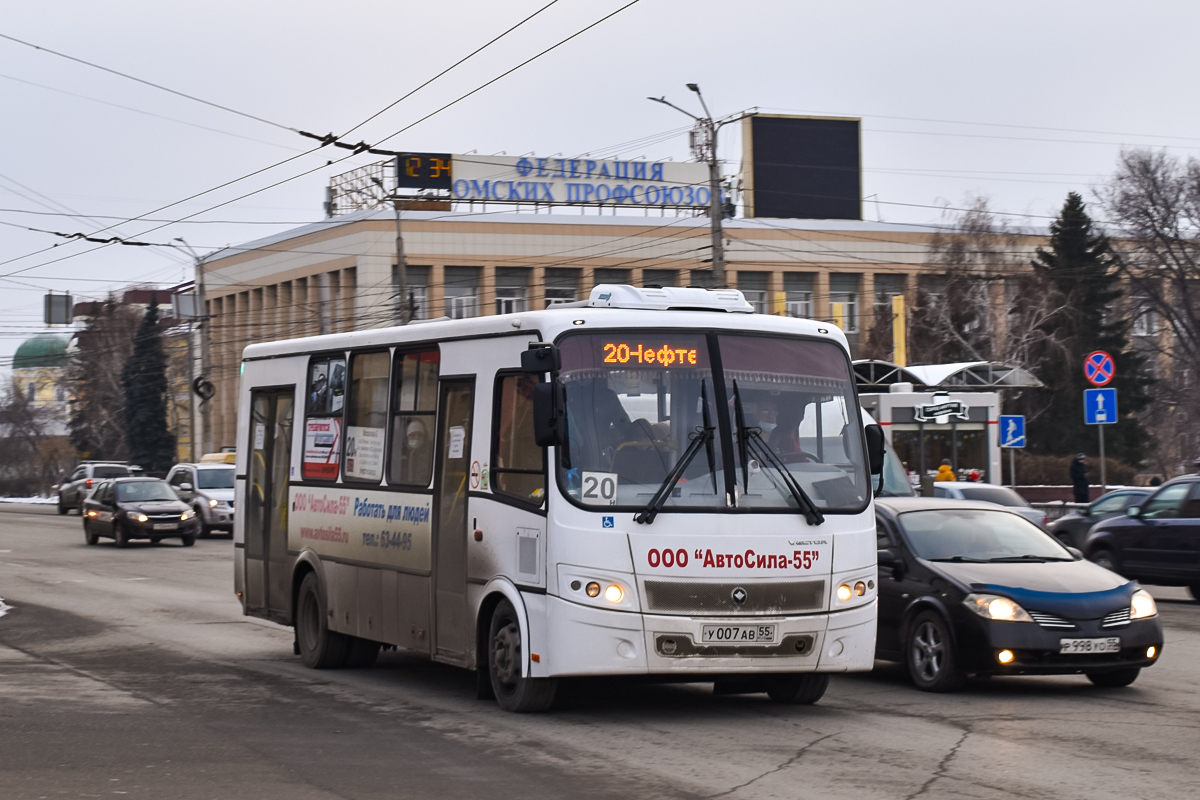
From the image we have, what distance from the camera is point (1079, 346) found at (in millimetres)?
67250

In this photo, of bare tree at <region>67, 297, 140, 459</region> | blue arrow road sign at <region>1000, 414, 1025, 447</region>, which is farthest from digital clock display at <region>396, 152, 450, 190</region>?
blue arrow road sign at <region>1000, 414, 1025, 447</region>

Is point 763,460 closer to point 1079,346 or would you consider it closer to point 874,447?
point 874,447

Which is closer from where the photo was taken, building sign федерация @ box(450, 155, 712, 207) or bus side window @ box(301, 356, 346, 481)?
bus side window @ box(301, 356, 346, 481)

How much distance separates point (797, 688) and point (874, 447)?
5.73 feet

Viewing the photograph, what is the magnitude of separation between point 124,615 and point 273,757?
1096 cm

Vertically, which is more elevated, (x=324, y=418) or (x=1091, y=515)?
(x=324, y=418)

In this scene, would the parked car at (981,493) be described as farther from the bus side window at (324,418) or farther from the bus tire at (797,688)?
the bus tire at (797,688)

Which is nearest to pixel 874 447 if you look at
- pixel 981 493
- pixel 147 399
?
pixel 981 493

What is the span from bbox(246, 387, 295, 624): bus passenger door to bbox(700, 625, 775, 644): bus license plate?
17.5ft

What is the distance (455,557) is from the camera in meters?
11.1

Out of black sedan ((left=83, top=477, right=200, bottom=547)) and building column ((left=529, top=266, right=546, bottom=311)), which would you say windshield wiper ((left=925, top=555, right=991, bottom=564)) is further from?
building column ((left=529, top=266, right=546, bottom=311))

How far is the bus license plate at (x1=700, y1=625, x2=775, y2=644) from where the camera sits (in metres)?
9.85

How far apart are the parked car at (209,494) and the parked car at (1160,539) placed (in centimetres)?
2382

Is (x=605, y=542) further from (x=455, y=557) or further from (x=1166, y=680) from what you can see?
(x=1166, y=680)
